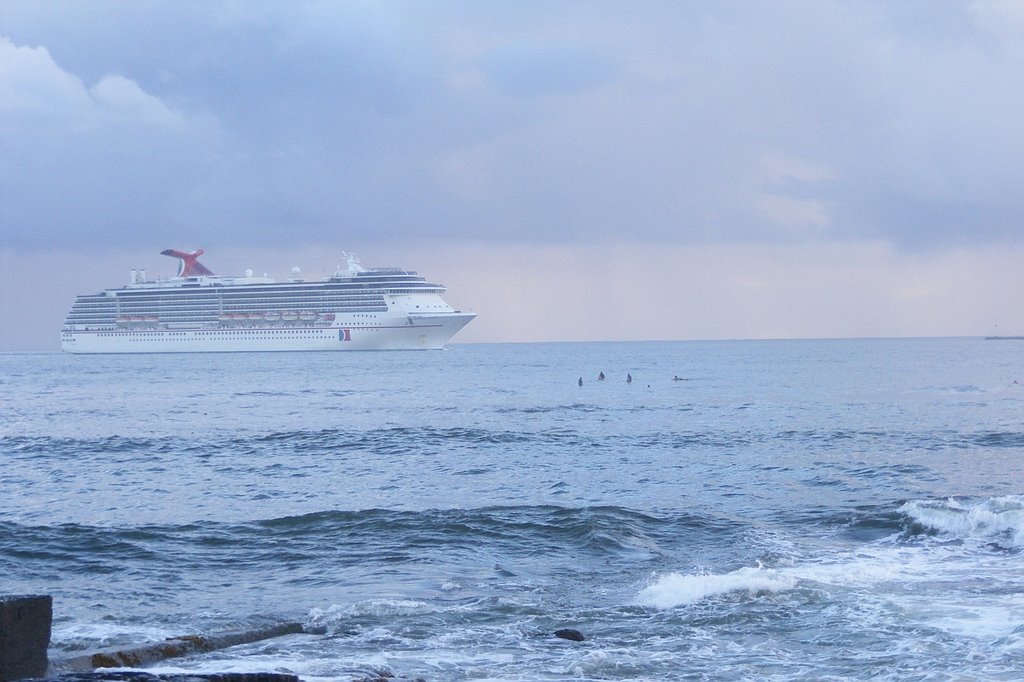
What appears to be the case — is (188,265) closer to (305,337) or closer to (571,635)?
(305,337)

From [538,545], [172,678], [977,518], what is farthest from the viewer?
[977,518]

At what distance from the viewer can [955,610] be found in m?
9.23

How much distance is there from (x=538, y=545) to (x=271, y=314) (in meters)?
96.9

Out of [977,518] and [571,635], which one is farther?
[977,518]

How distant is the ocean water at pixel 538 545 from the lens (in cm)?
826

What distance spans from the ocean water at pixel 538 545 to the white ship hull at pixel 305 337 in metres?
73.9

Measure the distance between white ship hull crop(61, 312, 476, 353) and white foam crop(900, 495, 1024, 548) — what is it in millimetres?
91425

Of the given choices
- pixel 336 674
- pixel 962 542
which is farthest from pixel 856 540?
pixel 336 674

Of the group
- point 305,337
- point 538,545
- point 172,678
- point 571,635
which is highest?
point 305,337

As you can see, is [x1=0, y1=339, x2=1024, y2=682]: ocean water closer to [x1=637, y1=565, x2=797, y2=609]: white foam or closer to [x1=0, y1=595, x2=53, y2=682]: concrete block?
[x1=637, y1=565, x2=797, y2=609]: white foam

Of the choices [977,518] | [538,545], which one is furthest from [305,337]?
[977,518]

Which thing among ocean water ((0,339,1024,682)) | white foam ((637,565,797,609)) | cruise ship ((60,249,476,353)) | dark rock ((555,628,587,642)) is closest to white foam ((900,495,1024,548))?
ocean water ((0,339,1024,682))

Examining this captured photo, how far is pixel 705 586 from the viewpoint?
10.2 meters

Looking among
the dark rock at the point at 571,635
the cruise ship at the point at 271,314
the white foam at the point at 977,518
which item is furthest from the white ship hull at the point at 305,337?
the dark rock at the point at 571,635
